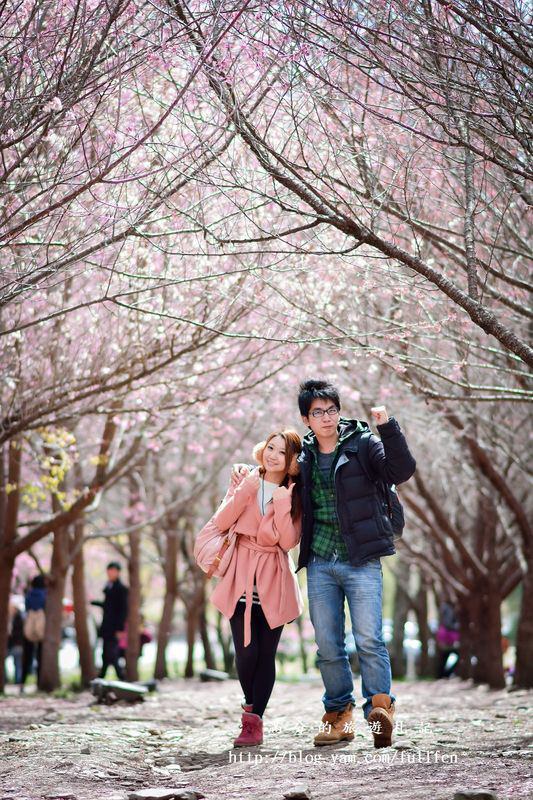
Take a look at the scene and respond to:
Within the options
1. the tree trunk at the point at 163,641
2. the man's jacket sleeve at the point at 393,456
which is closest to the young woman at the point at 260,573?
the man's jacket sleeve at the point at 393,456

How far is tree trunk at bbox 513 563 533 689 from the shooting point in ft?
37.4

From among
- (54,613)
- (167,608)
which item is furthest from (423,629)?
(54,613)

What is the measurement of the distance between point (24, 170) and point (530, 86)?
127 inches

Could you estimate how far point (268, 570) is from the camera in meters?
5.66

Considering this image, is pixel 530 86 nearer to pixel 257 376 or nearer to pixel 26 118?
pixel 26 118

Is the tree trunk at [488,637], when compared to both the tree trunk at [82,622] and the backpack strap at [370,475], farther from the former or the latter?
the backpack strap at [370,475]

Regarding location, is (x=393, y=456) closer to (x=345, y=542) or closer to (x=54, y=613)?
(x=345, y=542)

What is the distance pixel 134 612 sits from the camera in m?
15.2

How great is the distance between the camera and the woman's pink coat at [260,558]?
5.61m

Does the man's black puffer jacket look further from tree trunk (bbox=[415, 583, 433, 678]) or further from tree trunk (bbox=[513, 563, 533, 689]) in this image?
tree trunk (bbox=[415, 583, 433, 678])

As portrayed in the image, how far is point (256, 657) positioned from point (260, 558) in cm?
60

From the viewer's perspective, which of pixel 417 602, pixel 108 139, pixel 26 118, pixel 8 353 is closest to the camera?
pixel 26 118

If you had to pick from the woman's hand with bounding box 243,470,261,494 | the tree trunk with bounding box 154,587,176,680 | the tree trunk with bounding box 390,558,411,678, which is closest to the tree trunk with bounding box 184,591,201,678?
the tree trunk with bounding box 154,587,176,680

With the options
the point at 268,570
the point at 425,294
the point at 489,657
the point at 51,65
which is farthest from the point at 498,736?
the point at 489,657
